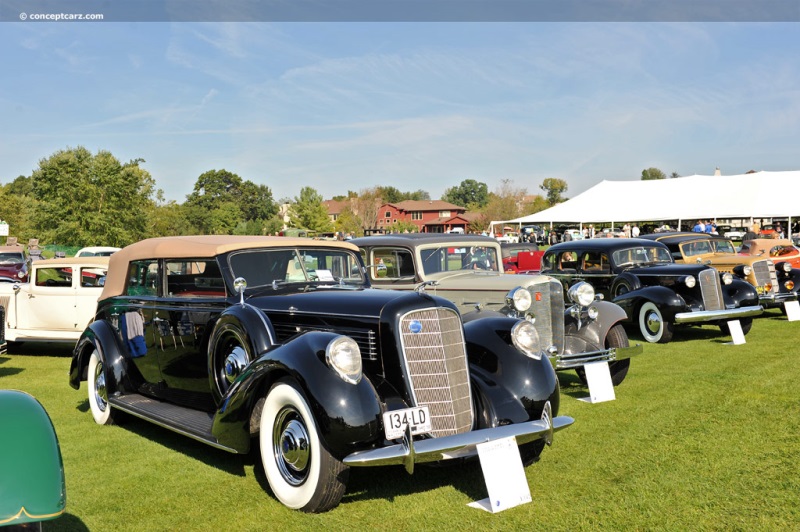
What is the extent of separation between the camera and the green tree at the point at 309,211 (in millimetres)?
80438

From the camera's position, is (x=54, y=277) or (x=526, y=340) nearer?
(x=526, y=340)

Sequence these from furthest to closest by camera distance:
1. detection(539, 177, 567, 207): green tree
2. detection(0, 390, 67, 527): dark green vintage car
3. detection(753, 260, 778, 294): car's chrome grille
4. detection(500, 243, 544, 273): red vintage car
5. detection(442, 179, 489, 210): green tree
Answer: detection(442, 179, 489, 210): green tree, detection(539, 177, 567, 207): green tree, detection(500, 243, 544, 273): red vintage car, detection(753, 260, 778, 294): car's chrome grille, detection(0, 390, 67, 527): dark green vintage car

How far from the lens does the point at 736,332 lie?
34.8ft

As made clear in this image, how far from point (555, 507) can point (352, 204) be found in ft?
323

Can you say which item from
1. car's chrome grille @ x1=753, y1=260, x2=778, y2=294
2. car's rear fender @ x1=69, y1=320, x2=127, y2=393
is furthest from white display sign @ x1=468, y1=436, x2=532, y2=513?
car's chrome grille @ x1=753, y1=260, x2=778, y2=294

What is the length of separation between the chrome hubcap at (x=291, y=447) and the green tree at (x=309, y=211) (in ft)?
249

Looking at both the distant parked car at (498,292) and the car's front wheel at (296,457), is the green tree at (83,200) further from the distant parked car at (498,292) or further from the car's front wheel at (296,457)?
the car's front wheel at (296,457)

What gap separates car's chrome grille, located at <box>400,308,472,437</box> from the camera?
181 inches

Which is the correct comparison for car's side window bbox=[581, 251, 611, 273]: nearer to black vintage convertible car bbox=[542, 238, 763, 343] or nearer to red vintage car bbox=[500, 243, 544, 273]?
black vintage convertible car bbox=[542, 238, 763, 343]

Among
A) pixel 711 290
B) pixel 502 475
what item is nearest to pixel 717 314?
pixel 711 290

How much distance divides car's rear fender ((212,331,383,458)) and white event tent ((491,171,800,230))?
3423 centimetres

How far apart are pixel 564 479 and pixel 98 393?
4691 mm

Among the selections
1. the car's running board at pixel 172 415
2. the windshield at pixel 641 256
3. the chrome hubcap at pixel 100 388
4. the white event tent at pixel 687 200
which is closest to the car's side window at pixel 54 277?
the chrome hubcap at pixel 100 388

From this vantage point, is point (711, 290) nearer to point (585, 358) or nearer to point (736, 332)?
point (736, 332)
